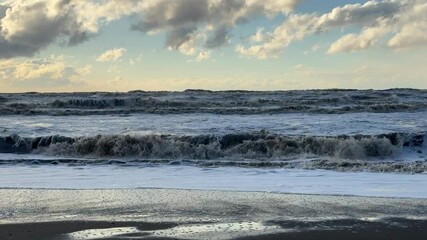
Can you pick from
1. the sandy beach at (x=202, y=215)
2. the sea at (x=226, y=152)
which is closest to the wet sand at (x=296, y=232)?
the sandy beach at (x=202, y=215)

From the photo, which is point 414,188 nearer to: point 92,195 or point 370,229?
point 370,229

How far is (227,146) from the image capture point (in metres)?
15.7

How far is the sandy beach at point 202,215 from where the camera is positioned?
19.6 ft

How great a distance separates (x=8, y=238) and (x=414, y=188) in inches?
258

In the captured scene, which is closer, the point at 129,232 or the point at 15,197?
the point at 129,232

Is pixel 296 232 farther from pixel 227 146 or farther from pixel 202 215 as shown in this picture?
pixel 227 146

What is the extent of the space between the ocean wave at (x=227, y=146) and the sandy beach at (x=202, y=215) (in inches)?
241

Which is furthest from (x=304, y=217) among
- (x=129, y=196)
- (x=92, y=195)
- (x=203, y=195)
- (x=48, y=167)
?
(x=48, y=167)

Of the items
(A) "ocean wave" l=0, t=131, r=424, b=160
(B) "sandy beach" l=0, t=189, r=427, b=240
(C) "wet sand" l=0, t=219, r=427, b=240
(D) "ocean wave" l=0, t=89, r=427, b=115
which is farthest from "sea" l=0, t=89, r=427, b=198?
(C) "wet sand" l=0, t=219, r=427, b=240

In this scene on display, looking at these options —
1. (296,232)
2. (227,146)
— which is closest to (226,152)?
(227,146)

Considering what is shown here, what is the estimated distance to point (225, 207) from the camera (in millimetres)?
7379

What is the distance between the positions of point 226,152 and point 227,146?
711mm

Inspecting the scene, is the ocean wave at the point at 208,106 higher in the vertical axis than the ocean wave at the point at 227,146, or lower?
higher

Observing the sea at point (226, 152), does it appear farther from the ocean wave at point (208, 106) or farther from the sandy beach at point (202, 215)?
the ocean wave at point (208, 106)
